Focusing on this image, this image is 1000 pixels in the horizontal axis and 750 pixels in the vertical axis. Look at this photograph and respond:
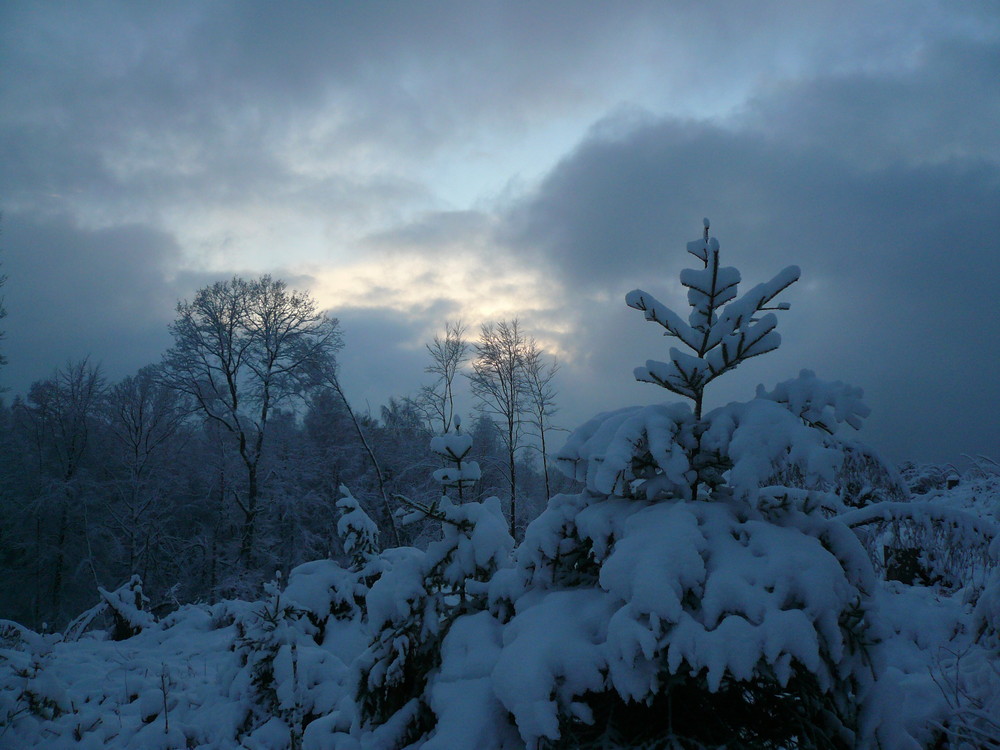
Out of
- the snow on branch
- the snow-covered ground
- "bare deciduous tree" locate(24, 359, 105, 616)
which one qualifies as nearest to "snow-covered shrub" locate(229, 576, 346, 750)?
the snow-covered ground

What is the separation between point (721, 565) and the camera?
7.28ft

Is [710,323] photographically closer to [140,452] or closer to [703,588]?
[703,588]

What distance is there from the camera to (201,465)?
21141 millimetres

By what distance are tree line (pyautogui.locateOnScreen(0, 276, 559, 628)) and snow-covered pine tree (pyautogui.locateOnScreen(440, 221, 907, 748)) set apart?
13.5 meters

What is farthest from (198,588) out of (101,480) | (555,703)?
(555,703)

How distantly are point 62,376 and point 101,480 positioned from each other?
4064 millimetres

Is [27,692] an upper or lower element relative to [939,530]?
lower

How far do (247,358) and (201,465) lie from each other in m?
7.43

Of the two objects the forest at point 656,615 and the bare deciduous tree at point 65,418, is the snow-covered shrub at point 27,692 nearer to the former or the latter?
the forest at point 656,615

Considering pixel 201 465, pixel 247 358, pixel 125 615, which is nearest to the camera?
pixel 125 615

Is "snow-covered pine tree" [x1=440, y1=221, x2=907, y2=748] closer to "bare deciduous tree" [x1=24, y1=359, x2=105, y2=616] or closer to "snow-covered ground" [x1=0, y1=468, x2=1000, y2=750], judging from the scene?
"snow-covered ground" [x1=0, y1=468, x2=1000, y2=750]

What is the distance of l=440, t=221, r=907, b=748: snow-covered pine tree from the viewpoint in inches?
80.5

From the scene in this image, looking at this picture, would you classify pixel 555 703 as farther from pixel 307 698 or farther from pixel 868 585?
pixel 307 698

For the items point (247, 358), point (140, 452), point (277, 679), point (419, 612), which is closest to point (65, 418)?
point (140, 452)
